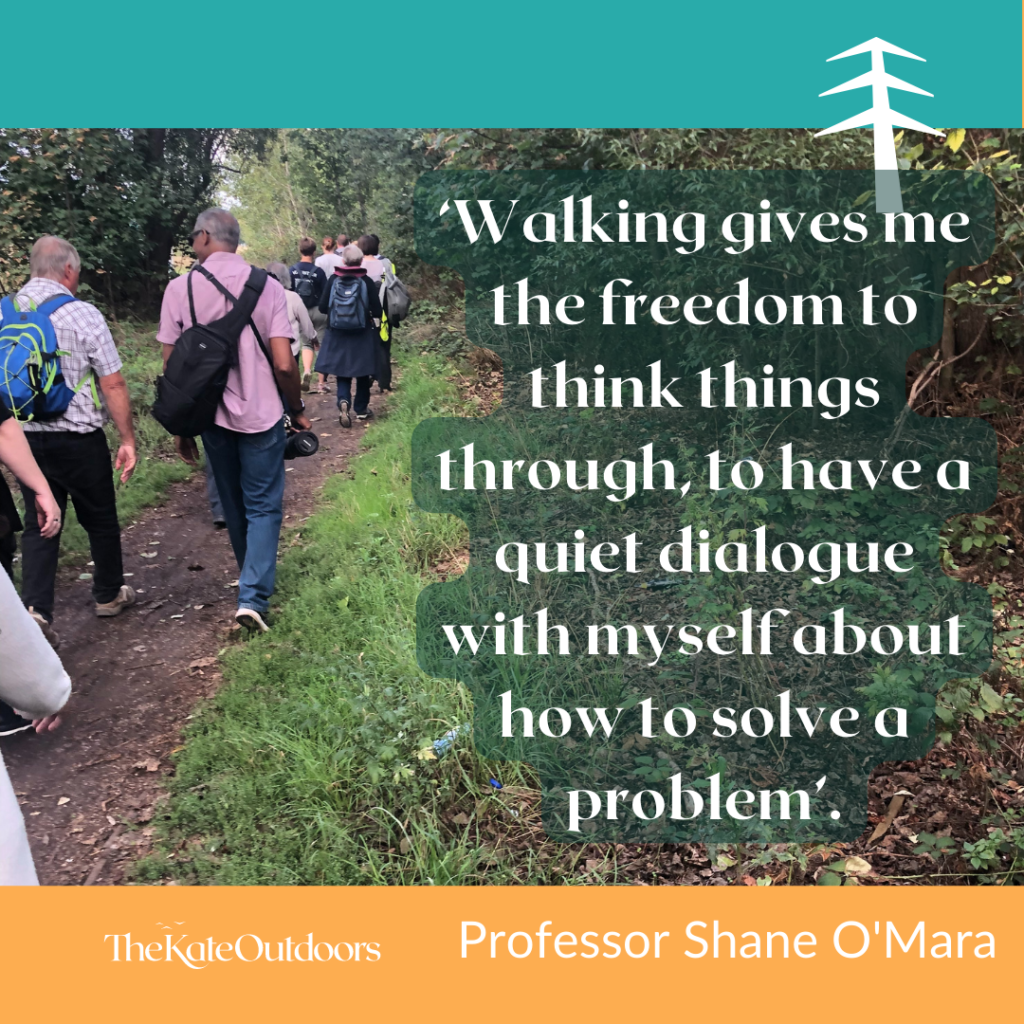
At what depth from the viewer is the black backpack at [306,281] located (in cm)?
1077

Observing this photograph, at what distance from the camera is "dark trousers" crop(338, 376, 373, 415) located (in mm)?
10125

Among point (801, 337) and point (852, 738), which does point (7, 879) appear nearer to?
point (852, 738)

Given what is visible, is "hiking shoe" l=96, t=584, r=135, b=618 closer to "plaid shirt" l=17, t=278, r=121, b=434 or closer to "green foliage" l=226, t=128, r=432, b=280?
"plaid shirt" l=17, t=278, r=121, b=434

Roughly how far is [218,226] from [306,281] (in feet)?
20.5

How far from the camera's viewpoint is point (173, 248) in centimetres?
1541

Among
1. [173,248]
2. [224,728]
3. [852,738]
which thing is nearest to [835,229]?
[852,738]

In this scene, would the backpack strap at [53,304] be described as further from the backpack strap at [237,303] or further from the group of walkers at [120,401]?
the backpack strap at [237,303]

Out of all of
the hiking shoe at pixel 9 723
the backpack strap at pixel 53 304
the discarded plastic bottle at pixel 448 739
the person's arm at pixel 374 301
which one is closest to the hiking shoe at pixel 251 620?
the hiking shoe at pixel 9 723

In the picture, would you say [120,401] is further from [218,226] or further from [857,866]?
[857,866]

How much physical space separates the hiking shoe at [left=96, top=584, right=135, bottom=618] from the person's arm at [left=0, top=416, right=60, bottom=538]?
37.0 inches

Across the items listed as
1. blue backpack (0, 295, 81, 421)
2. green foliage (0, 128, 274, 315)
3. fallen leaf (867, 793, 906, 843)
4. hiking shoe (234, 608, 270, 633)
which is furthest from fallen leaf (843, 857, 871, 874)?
green foliage (0, 128, 274, 315)

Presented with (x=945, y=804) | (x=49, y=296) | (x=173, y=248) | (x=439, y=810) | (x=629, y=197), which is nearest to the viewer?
(x=439, y=810)

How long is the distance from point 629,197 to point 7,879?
5.37 metres

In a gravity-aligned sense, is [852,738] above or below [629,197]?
below
